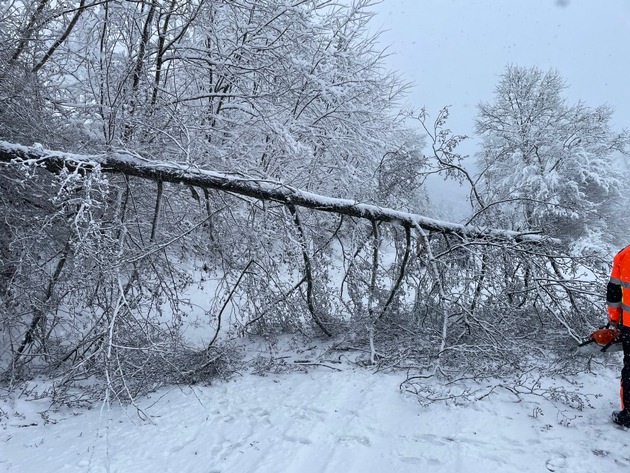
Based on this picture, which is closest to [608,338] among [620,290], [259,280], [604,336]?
[604,336]

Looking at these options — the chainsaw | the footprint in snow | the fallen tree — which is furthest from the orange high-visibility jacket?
the footprint in snow

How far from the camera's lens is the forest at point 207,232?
16.1ft

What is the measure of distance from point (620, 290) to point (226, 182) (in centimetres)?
413

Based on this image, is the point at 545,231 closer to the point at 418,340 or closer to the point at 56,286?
the point at 418,340

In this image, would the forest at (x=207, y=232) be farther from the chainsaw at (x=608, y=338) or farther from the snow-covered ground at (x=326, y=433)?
the chainsaw at (x=608, y=338)

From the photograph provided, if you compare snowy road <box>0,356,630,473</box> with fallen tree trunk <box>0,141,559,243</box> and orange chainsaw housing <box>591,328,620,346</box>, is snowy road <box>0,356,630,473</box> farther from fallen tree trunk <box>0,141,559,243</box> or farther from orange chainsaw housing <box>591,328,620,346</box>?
fallen tree trunk <box>0,141,559,243</box>

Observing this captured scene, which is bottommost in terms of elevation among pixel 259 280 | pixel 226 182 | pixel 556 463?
pixel 556 463

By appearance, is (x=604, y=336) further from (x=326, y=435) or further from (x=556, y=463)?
(x=326, y=435)

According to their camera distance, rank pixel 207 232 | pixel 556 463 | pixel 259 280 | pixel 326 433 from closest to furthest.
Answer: pixel 556 463, pixel 326 433, pixel 259 280, pixel 207 232

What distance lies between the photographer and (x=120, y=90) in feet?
18.5

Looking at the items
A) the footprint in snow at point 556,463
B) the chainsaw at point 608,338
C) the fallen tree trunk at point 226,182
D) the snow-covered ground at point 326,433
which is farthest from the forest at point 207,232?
the footprint in snow at point 556,463

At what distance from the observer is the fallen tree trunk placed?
4.55m

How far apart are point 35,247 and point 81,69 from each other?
3.15 m

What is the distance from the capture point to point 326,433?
387 cm
